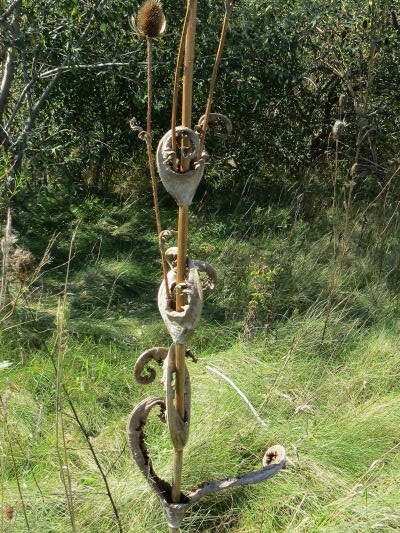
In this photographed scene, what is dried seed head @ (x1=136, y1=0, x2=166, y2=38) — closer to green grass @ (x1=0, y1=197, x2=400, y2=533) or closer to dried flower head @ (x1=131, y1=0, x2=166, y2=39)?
dried flower head @ (x1=131, y1=0, x2=166, y2=39)

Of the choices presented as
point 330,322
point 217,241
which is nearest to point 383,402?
point 330,322

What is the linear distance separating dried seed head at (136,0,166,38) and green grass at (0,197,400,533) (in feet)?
3.90

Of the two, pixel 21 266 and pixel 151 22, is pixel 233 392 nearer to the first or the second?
pixel 21 266

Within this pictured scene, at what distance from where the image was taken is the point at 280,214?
5.42 m

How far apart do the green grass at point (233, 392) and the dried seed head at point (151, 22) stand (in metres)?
1.19

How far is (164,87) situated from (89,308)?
247 cm

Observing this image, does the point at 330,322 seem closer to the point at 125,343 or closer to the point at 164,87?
the point at 125,343

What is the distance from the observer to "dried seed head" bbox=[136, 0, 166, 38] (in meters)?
1.20

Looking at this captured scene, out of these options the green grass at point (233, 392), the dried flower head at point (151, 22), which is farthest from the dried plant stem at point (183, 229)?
the green grass at point (233, 392)

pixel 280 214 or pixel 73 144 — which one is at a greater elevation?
pixel 73 144

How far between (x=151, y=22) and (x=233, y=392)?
209 cm

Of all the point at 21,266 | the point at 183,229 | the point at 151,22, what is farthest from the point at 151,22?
the point at 21,266

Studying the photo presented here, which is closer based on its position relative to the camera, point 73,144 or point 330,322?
point 330,322

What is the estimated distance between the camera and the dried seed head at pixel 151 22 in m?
1.20
